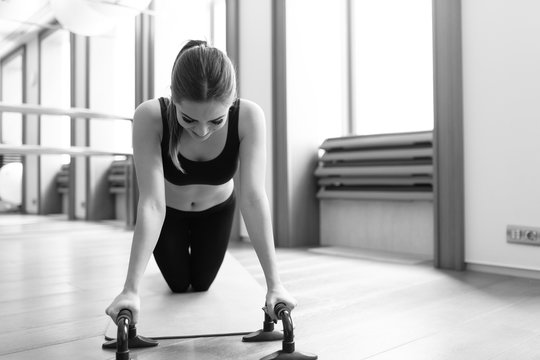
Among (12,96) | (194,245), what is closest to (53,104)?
(12,96)

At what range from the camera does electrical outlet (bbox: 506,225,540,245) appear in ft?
6.73

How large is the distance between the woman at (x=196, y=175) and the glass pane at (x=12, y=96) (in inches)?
279

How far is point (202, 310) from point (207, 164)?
45 cm

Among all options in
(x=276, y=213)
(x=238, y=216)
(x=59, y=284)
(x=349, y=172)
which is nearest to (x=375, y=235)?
(x=349, y=172)

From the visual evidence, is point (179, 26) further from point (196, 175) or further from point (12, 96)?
point (12, 96)

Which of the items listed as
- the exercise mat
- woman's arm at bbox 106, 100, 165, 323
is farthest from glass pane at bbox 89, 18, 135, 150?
woman's arm at bbox 106, 100, 165, 323

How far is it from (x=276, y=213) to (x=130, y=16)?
169cm

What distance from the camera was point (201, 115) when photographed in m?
1.16

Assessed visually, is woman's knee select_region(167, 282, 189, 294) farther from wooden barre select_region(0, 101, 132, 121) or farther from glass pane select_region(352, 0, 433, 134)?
wooden barre select_region(0, 101, 132, 121)

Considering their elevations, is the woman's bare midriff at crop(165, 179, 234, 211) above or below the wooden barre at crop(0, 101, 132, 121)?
below

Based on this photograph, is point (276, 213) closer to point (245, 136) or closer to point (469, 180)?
point (469, 180)

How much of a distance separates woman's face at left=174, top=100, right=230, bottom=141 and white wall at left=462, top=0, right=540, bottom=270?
56.5 inches

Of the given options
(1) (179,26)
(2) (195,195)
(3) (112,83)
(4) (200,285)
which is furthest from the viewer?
(3) (112,83)

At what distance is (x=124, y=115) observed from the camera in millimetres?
3938
